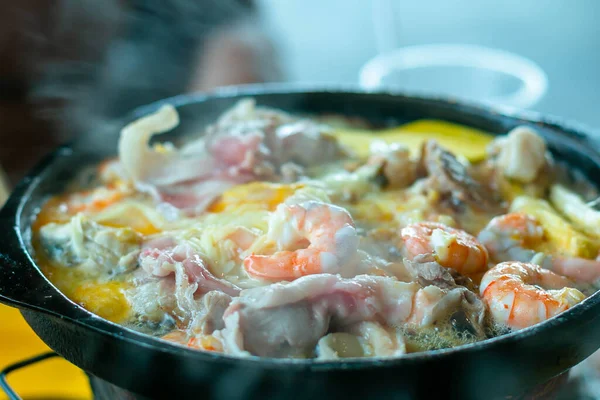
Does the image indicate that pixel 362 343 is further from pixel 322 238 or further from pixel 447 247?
pixel 447 247

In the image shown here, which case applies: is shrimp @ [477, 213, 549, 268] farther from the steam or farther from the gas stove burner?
the steam

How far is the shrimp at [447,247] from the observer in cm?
216

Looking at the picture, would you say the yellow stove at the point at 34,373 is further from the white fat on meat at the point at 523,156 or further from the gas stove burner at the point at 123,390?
the white fat on meat at the point at 523,156

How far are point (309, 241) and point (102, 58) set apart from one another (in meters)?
3.88

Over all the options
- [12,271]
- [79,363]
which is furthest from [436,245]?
[12,271]

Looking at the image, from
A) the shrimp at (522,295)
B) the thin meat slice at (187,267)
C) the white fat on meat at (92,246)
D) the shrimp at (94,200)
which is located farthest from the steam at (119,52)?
the shrimp at (522,295)

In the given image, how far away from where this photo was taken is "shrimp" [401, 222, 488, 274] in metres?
2.16

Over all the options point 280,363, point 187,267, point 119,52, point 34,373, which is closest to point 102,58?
point 119,52

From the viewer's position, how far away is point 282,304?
1.87 meters

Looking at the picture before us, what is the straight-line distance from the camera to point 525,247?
2410mm

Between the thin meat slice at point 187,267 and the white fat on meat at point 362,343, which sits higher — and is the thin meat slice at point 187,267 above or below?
above

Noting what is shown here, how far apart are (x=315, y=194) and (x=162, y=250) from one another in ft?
2.19

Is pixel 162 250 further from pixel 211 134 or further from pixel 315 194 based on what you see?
pixel 211 134

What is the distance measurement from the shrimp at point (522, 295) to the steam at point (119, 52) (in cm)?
357
